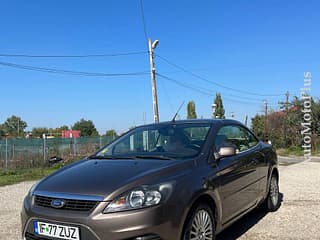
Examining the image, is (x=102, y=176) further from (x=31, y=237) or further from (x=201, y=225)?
(x=201, y=225)

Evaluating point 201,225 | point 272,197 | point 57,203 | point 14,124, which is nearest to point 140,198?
point 57,203

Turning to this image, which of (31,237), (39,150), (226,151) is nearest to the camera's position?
(31,237)

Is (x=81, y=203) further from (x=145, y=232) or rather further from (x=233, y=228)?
(x=233, y=228)

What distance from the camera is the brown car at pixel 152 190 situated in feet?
10.7

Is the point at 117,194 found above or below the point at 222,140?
below

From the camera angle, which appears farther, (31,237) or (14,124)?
(14,124)

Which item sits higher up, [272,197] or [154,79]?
[154,79]

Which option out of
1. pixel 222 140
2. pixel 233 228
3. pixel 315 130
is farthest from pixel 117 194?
pixel 315 130

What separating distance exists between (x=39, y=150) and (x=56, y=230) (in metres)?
17.8

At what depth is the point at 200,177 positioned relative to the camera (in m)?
3.91

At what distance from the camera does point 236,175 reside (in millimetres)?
4770

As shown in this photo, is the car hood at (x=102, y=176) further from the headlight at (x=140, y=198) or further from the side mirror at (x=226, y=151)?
the side mirror at (x=226, y=151)

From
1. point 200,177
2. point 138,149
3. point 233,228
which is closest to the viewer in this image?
point 200,177

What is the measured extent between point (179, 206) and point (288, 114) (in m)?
30.7
